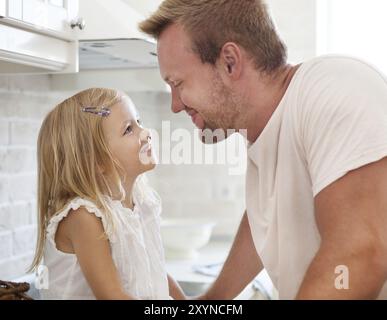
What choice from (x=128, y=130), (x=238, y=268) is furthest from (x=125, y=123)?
(x=238, y=268)

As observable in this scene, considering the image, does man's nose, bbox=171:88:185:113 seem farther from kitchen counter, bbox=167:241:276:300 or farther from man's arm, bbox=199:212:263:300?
kitchen counter, bbox=167:241:276:300

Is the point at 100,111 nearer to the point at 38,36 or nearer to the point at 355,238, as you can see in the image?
the point at 38,36

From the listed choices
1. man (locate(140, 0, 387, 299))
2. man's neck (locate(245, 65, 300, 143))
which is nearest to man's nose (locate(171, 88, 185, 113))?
man (locate(140, 0, 387, 299))

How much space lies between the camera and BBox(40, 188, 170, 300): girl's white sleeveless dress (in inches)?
38.0

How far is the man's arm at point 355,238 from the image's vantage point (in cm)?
73

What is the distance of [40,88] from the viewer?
1488 mm

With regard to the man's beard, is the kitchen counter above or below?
below

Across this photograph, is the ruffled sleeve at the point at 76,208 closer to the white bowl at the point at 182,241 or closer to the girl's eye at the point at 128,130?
the girl's eye at the point at 128,130

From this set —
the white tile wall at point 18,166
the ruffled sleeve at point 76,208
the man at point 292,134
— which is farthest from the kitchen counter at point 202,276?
the ruffled sleeve at point 76,208

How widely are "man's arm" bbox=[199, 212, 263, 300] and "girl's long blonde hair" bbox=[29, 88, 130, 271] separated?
259 millimetres

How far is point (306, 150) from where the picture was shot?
84 centimetres

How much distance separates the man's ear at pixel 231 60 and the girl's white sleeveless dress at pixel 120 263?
287 mm

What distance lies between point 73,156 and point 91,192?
7cm
